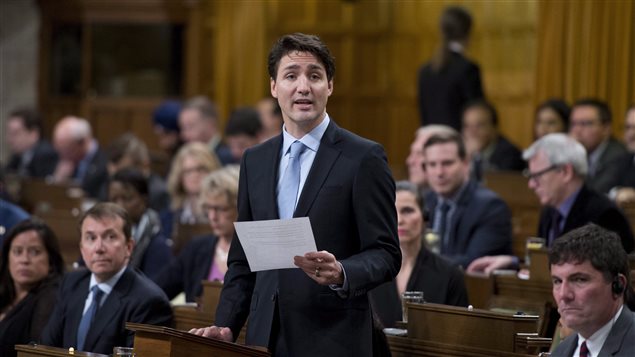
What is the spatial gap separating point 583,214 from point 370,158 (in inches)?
101

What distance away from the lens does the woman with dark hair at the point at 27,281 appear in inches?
216

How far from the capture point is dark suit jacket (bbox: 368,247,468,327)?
5223 millimetres

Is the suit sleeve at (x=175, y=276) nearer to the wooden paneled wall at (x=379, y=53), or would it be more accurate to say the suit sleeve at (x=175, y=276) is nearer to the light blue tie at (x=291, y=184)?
the light blue tie at (x=291, y=184)

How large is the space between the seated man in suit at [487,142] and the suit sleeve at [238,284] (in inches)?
215

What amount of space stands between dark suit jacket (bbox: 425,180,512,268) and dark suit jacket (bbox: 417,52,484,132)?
2.98 meters

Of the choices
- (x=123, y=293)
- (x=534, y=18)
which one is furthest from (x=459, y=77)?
(x=123, y=293)

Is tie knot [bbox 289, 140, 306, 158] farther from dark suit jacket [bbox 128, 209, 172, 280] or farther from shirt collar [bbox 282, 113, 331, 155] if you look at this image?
dark suit jacket [bbox 128, 209, 172, 280]

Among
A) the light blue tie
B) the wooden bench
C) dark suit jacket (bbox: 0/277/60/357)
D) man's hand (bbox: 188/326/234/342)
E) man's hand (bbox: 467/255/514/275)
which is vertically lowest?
dark suit jacket (bbox: 0/277/60/357)

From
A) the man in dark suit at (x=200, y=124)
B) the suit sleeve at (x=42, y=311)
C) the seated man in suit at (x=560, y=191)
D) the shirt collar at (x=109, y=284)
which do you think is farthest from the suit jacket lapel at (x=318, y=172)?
the man in dark suit at (x=200, y=124)

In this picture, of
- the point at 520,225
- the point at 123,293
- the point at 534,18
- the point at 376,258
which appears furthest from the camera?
the point at 534,18

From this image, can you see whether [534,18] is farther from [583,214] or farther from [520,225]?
[583,214]

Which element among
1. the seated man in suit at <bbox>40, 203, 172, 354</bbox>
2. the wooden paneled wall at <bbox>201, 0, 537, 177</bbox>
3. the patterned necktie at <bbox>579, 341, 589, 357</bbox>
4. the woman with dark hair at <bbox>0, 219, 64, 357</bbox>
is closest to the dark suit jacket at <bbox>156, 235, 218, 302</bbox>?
the woman with dark hair at <bbox>0, 219, 64, 357</bbox>

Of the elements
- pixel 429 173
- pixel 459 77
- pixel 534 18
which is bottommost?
pixel 429 173

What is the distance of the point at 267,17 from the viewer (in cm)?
1223
